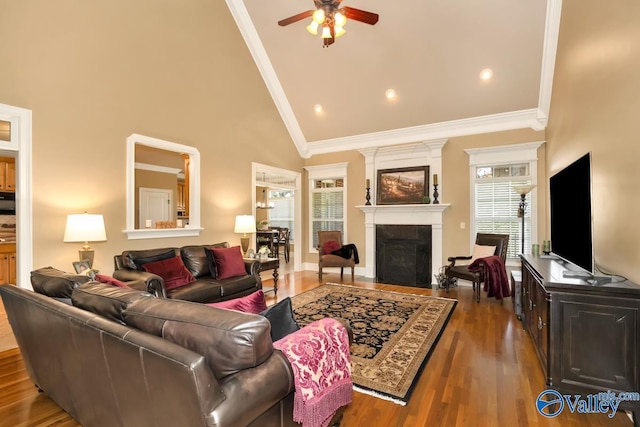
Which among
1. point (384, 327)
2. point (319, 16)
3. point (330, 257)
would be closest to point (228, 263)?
point (384, 327)

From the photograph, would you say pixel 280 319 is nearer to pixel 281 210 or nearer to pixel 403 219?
pixel 403 219

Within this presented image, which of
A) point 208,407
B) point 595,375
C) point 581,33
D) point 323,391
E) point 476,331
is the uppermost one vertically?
point 581,33

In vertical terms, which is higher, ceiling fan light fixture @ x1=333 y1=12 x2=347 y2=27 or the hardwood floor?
ceiling fan light fixture @ x1=333 y1=12 x2=347 y2=27

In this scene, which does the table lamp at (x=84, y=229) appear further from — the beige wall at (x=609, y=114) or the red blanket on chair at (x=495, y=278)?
the red blanket on chair at (x=495, y=278)

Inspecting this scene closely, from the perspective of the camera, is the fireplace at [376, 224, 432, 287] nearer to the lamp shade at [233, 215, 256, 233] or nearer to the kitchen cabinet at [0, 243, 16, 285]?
the lamp shade at [233, 215, 256, 233]

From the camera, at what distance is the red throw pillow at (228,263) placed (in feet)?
14.1

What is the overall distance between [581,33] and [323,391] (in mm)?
4032

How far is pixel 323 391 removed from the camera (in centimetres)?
148

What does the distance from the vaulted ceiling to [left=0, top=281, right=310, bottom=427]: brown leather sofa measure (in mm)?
4798

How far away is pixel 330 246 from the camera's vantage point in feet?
21.6

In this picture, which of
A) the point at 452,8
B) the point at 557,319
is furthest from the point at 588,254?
the point at 452,8

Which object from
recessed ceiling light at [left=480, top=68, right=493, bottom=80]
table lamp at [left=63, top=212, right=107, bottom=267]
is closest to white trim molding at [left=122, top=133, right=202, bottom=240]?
table lamp at [left=63, top=212, right=107, bottom=267]

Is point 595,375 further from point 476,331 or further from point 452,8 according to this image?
point 452,8

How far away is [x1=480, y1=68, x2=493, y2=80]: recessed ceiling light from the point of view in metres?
4.85
